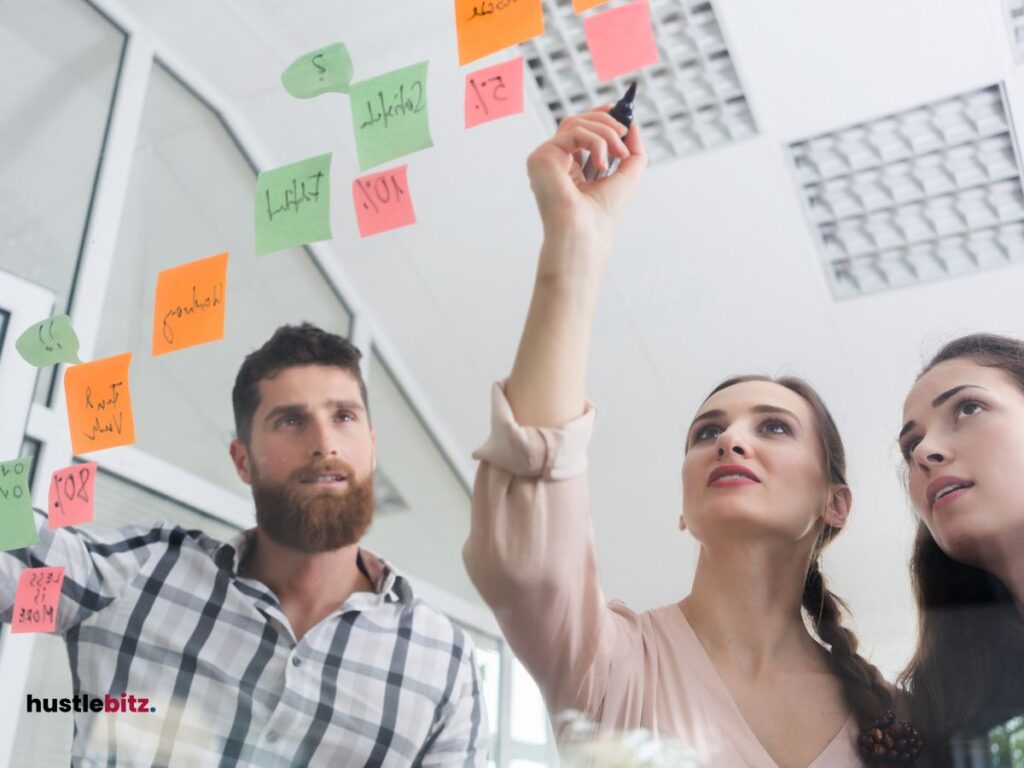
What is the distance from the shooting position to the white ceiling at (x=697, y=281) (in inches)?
32.0

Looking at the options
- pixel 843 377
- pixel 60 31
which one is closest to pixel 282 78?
pixel 60 31

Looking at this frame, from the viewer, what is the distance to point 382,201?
1.11 metres

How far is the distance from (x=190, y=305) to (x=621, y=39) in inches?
24.7

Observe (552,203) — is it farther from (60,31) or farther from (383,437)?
(60,31)

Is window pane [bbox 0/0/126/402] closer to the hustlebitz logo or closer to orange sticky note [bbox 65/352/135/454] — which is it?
orange sticky note [bbox 65/352/135/454]

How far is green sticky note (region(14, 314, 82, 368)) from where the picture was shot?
4.27 feet

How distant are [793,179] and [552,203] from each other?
229 millimetres

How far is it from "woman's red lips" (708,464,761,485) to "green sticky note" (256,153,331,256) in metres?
0.56

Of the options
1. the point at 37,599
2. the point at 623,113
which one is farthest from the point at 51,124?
the point at 623,113

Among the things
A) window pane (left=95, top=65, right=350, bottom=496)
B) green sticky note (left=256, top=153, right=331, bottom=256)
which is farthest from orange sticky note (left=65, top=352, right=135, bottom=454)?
green sticky note (left=256, top=153, right=331, bottom=256)

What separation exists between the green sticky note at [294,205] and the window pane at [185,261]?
28mm

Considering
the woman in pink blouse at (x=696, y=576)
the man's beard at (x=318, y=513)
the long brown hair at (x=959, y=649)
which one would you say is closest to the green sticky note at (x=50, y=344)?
the man's beard at (x=318, y=513)

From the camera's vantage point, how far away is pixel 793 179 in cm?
91

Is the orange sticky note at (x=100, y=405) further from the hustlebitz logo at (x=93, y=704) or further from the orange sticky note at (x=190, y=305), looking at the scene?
the hustlebitz logo at (x=93, y=704)
